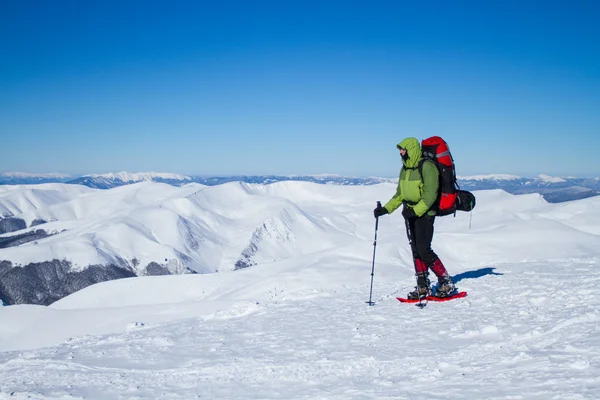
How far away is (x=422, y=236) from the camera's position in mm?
9977

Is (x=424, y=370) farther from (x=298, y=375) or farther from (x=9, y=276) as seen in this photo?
(x=9, y=276)

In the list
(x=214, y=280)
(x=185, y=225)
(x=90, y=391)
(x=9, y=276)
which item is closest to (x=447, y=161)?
(x=90, y=391)

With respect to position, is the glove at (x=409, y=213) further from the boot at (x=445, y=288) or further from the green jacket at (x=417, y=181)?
the boot at (x=445, y=288)

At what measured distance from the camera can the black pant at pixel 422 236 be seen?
32.2 ft

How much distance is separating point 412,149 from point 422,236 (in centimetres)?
220

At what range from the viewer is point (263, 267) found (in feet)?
122

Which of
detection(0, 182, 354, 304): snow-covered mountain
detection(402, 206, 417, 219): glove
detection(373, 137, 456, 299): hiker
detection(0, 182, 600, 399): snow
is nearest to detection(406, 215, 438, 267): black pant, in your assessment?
detection(373, 137, 456, 299): hiker

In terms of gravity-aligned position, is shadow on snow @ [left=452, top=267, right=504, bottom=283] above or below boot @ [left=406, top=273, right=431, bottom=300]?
below

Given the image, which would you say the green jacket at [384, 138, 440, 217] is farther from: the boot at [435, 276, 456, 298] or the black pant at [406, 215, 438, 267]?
the boot at [435, 276, 456, 298]

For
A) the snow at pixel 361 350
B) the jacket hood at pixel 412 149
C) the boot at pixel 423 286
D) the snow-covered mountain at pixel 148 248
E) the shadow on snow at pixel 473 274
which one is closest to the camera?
the snow at pixel 361 350

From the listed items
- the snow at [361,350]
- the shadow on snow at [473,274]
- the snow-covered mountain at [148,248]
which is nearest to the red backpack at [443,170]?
the snow at [361,350]

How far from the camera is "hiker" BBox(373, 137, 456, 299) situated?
30.6 ft

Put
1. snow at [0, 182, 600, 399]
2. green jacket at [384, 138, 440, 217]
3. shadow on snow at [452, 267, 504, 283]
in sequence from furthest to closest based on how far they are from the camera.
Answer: shadow on snow at [452, 267, 504, 283] → green jacket at [384, 138, 440, 217] → snow at [0, 182, 600, 399]

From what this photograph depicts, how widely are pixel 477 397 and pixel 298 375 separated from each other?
8.77 ft
